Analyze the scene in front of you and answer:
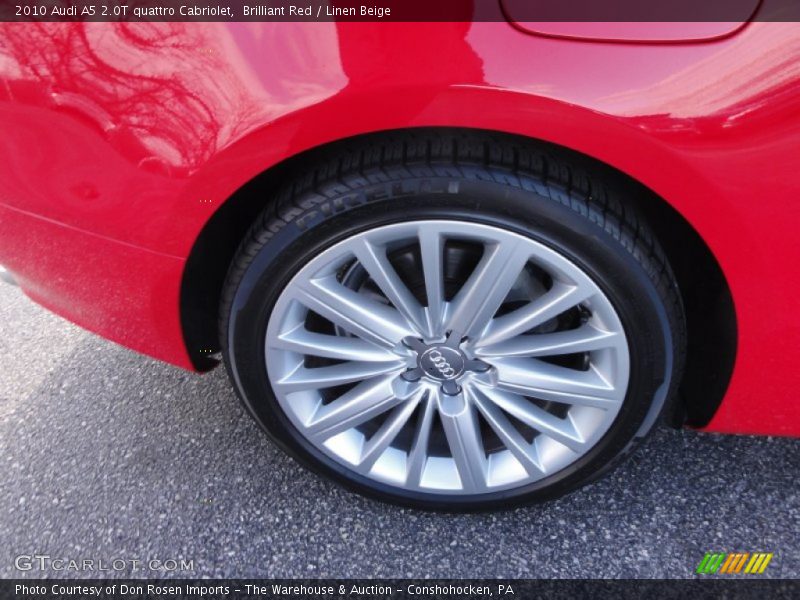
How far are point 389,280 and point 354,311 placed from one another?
0.11m

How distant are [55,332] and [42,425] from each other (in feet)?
1.63

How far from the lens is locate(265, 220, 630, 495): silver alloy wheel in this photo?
4.16 ft

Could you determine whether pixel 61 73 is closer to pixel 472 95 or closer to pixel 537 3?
pixel 472 95

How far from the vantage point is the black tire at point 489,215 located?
1174mm

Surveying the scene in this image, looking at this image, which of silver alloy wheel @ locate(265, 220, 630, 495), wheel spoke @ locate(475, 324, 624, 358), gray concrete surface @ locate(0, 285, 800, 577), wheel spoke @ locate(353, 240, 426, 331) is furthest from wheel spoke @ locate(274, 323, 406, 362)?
gray concrete surface @ locate(0, 285, 800, 577)

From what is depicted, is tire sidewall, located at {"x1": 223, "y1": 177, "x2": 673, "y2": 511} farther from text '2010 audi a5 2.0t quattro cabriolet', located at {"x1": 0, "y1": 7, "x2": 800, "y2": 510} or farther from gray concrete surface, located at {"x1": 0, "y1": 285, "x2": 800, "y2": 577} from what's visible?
gray concrete surface, located at {"x1": 0, "y1": 285, "x2": 800, "y2": 577}

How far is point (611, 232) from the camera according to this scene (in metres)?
1.18

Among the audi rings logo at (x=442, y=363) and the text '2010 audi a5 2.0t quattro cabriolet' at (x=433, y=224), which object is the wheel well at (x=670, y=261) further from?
the audi rings logo at (x=442, y=363)

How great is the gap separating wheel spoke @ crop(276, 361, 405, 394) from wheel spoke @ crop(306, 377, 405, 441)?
34mm

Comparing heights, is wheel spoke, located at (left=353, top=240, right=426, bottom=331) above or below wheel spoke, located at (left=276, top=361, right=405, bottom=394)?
above

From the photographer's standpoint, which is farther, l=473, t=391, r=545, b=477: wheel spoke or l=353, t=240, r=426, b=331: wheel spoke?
l=473, t=391, r=545, b=477: wheel spoke

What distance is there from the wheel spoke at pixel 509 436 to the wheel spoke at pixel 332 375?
0.21 meters

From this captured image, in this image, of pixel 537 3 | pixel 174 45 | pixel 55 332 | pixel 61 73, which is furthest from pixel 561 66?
pixel 55 332

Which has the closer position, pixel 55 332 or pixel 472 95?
pixel 472 95
